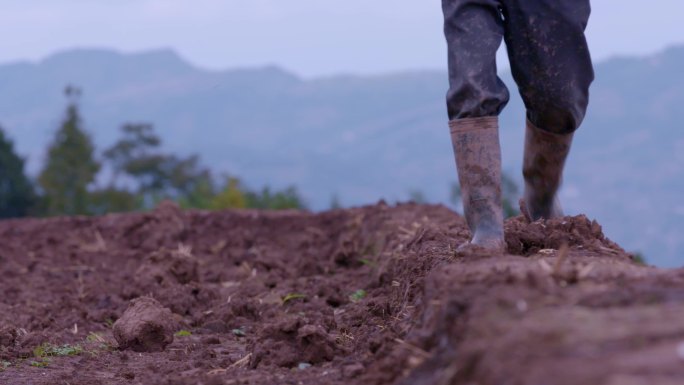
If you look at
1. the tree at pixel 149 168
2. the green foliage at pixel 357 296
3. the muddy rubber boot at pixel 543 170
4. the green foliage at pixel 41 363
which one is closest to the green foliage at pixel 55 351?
the green foliage at pixel 41 363

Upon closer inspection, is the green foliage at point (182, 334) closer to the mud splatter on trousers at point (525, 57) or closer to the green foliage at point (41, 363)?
the green foliage at point (41, 363)

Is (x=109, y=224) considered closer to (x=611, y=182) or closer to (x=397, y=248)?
(x=397, y=248)

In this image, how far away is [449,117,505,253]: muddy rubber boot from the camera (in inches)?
172

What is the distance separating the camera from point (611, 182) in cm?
4559

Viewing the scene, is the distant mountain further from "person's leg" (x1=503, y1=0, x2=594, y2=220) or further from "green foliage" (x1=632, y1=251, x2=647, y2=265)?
"person's leg" (x1=503, y1=0, x2=594, y2=220)

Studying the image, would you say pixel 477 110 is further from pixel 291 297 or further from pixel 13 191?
pixel 13 191

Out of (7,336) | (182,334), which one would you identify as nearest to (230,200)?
(182,334)

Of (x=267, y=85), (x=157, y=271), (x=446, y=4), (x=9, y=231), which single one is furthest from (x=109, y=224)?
(x=267, y=85)

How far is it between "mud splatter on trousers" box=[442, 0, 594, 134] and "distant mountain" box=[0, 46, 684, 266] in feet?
69.1

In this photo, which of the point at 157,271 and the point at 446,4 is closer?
the point at 446,4

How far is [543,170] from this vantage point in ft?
17.5

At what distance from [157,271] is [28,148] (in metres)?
76.3

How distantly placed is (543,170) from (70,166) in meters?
28.2

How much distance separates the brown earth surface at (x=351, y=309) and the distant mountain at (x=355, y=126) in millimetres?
17517
